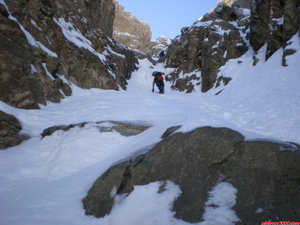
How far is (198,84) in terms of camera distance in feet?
82.2

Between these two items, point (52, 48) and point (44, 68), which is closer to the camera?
point (44, 68)

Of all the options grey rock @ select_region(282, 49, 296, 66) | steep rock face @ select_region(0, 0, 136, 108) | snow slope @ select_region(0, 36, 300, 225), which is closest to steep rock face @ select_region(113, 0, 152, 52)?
steep rock face @ select_region(0, 0, 136, 108)

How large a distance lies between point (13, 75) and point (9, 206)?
606cm

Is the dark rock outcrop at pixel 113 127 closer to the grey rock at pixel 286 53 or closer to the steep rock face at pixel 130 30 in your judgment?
the grey rock at pixel 286 53

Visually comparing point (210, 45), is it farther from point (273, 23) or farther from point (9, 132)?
point (9, 132)

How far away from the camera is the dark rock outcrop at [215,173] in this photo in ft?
11.6

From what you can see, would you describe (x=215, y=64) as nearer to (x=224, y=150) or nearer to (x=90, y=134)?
(x=90, y=134)

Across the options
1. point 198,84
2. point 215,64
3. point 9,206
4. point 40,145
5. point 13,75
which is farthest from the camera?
point 198,84

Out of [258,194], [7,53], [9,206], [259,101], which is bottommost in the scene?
[9,206]

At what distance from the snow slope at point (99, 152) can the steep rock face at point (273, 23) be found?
3489 mm

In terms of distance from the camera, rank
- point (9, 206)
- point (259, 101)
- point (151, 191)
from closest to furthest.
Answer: point (151, 191)
point (9, 206)
point (259, 101)

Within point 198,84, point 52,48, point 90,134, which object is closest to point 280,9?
point 198,84

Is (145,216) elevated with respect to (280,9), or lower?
lower

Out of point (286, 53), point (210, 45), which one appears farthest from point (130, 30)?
point (286, 53)
